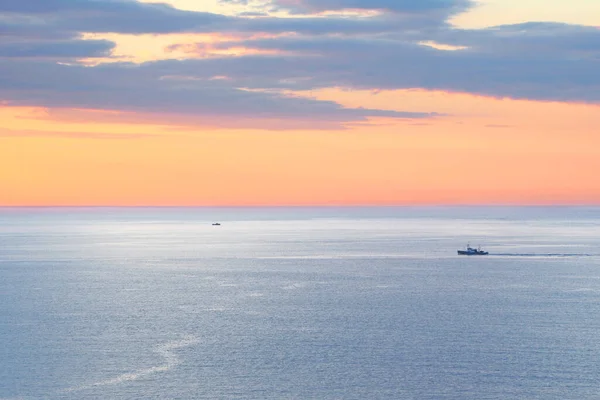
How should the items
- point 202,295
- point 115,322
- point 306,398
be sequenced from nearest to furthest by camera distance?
point 306,398 → point 115,322 → point 202,295

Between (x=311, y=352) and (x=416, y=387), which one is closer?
(x=416, y=387)

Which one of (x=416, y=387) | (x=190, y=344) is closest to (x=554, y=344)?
(x=416, y=387)

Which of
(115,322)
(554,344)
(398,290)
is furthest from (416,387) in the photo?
(398,290)

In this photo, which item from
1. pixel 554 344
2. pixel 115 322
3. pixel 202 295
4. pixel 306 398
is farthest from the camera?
pixel 202 295

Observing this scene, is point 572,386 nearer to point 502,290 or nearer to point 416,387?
point 416,387

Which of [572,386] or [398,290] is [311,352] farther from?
[398,290]

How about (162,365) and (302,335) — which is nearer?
(162,365)

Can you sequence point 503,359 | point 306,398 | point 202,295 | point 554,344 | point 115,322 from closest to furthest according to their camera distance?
point 306,398 → point 503,359 → point 554,344 → point 115,322 → point 202,295
